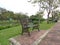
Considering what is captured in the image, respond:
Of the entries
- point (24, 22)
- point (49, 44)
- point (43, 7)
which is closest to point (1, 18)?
point (43, 7)

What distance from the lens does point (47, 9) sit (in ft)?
126

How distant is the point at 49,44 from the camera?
309 inches

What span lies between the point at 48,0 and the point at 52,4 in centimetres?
154

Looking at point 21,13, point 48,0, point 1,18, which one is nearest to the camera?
point 48,0

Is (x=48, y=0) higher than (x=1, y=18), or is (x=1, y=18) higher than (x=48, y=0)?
(x=48, y=0)

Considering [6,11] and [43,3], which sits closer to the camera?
[43,3]

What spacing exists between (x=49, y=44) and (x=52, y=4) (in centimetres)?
3127

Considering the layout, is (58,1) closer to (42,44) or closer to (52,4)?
(52,4)

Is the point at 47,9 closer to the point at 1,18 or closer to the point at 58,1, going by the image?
the point at 58,1

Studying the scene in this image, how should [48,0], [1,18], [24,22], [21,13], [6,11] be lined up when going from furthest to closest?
[6,11] < [21,13] < [1,18] < [48,0] < [24,22]

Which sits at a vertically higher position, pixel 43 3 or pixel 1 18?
pixel 43 3

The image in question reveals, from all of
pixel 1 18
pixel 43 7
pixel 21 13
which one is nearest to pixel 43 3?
pixel 43 7

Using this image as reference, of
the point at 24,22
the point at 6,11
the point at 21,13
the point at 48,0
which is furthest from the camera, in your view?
the point at 6,11

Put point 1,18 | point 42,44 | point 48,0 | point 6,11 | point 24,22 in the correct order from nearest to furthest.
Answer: point 42,44, point 24,22, point 48,0, point 1,18, point 6,11
